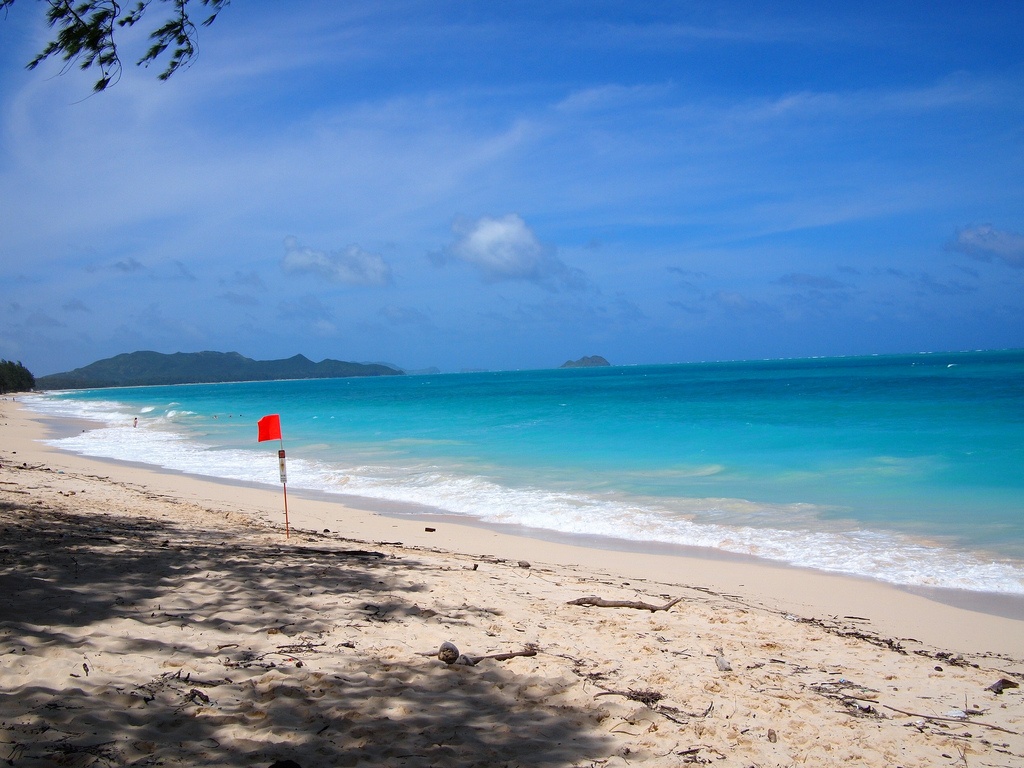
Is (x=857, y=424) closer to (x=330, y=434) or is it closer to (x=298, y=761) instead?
(x=330, y=434)

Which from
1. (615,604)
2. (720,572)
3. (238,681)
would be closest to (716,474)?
(720,572)

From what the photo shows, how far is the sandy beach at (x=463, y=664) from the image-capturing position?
3.41 metres

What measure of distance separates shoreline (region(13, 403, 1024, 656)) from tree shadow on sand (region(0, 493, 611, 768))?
11.6ft

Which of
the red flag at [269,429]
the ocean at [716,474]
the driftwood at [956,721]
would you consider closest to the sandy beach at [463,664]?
the driftwood at [956,721]

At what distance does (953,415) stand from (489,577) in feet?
91.6

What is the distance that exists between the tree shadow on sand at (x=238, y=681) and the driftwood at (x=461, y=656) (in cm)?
6

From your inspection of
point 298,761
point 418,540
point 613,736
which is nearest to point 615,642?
point 613,736

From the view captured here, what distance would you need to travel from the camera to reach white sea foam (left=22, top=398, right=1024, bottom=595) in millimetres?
8289

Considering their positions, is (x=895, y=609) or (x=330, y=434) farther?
(x=330, y=434)

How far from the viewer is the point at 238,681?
3912mm

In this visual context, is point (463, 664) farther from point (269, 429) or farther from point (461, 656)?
point (269, 429)

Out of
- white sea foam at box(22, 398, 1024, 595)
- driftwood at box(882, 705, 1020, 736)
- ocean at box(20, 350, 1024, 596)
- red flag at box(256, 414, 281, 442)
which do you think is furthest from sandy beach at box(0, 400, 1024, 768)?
red flag at box(256, 414, 281, 442)

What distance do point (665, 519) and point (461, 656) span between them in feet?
24.3

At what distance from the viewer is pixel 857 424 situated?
2580 centimetres
